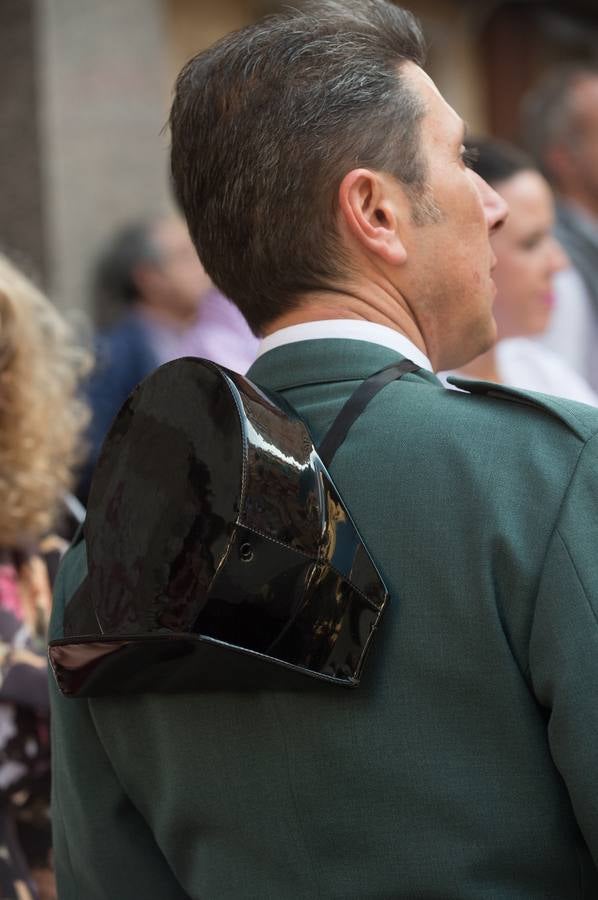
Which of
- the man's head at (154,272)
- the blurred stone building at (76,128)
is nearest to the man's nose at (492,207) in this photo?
the man's head at (154,272)

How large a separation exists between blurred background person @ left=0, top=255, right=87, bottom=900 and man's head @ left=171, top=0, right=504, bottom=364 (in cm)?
111

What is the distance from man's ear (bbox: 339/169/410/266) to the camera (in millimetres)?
1445

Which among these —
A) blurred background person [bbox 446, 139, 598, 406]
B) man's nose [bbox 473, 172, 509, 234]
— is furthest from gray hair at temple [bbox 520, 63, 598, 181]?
man's nose [bbox 473, 172, 509, 234]

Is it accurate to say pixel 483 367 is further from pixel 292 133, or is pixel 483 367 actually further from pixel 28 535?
pixel 292 133

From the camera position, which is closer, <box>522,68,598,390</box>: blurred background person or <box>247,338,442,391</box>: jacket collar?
<box>247,338,442,391</box>: jacket collar

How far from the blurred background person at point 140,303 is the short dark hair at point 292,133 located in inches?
117

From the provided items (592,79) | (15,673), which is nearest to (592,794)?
(15,673)

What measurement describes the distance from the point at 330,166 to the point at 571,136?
3935 millimetres

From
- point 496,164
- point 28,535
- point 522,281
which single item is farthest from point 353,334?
point 496,164

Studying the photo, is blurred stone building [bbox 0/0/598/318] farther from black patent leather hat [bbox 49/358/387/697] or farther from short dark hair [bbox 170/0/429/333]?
black patent leather hat [bbox 49/358/387/697]

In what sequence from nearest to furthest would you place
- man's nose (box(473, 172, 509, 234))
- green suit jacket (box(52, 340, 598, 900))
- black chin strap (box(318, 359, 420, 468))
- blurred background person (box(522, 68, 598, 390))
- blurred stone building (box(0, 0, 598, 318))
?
green suit jacket (box(52, 340, 598, 900)) → black chin strap (box(318, 359, 420, 468)) → man's nose (box(473, 172, 509, 234)) → blurred background person (box(522, 68, 598, 390)) → blurred stone building (box(0, 0, 598, 318))

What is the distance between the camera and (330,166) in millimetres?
1449

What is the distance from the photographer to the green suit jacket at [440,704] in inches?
50.9

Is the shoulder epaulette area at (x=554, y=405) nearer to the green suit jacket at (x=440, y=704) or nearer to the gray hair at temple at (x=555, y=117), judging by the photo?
the green suit jacket at (x=440, y=704)
